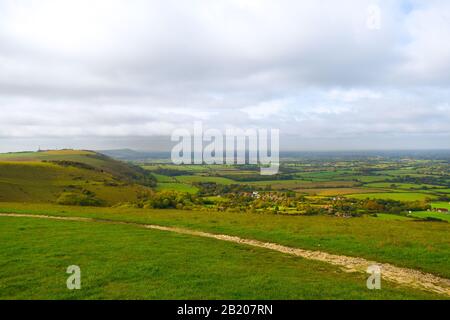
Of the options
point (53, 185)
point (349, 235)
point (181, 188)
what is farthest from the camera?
point (181, 188)

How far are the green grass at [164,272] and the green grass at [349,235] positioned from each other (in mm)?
3684

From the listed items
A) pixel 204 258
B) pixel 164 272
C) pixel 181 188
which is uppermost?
pixel 164 272

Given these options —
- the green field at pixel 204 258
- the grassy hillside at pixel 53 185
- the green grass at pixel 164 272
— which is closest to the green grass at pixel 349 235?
the green field at pixel 204 258

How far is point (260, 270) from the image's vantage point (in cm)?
1477

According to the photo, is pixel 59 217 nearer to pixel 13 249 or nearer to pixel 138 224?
pixel 138 224

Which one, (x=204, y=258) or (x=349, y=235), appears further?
(x=349, y=235)

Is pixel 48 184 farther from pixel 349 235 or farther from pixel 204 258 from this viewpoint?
pixel 349 235

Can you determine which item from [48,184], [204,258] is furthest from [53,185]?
[204,258]

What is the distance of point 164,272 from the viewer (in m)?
13.9

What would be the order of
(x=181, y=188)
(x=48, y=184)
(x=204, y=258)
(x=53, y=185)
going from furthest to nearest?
(x=181, y=188) → (x=48, y=184) → (x=53, y=185) → (x=204, y=258)

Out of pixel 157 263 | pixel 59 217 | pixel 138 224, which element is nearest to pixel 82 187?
pixel 59 217

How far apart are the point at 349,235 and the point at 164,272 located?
1496cm

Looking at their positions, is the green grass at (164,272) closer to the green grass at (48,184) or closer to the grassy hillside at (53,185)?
the grassy hillside at (53,185)
